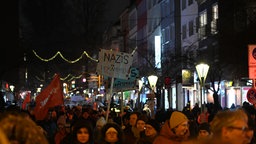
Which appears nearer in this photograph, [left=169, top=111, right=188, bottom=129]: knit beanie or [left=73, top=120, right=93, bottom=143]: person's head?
[left=169, top=111, right=188, bottom=129]: knit beanie

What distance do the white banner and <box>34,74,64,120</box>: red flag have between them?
1.44m

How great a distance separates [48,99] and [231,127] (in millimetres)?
12675

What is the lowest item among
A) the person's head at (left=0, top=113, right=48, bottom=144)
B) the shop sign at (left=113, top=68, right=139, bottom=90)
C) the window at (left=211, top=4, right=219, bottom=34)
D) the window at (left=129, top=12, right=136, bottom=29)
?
the person's head at (left=0, top=113, right=48, bottom=144)

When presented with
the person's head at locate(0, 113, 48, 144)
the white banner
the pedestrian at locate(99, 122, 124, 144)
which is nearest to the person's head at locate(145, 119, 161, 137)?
the pedestrian at locate(99, 122, 124, 144)

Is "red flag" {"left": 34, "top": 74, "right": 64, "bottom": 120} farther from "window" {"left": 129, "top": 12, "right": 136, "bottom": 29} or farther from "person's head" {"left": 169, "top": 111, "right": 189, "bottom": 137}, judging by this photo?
"window" {"left": 129, "top": 12, "right": 136, "bottom": 29}

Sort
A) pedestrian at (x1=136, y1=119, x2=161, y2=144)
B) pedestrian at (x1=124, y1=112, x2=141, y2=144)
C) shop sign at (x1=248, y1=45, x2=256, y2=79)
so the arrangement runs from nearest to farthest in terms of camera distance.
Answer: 1. pedestrian at (x1=136, y1=119, x2=161, y2=144)
2. pedestrian at (x1=124, y1=112, x2=141, y2=144)
3. shop sign at (x1=248, y1=45, x2=256, y2=79)

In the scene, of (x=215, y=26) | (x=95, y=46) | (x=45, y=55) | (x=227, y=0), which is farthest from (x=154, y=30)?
(x=227, y=0)

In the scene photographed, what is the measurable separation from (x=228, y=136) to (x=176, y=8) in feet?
180

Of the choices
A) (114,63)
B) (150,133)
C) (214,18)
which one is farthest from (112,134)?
(214,18)

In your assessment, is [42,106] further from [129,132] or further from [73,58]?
[73,58]

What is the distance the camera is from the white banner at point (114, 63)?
1581 centimetres

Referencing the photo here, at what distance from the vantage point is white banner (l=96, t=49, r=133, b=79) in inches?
623

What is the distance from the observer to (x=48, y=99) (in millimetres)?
16172

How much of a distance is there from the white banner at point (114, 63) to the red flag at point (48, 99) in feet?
4.74
